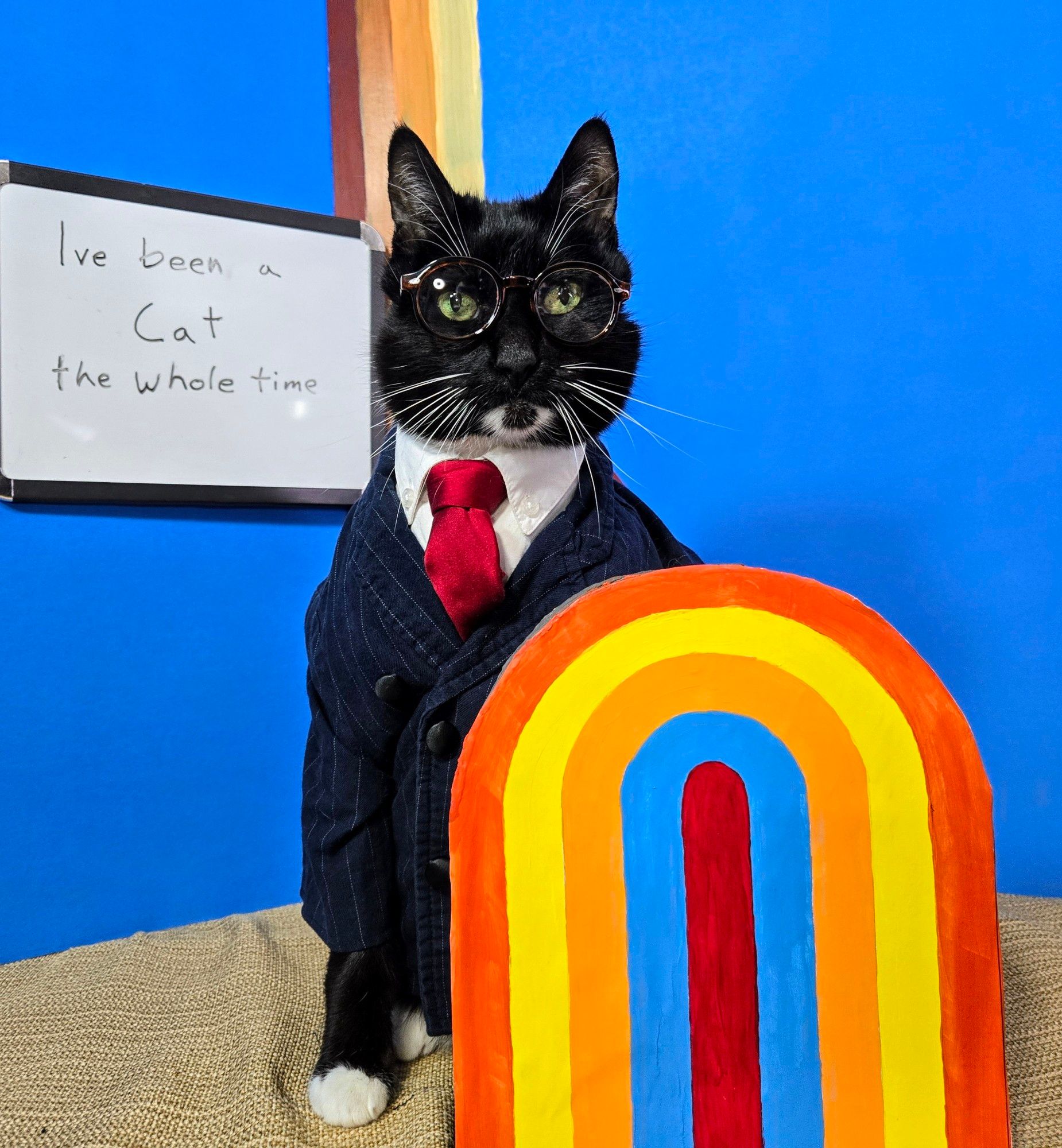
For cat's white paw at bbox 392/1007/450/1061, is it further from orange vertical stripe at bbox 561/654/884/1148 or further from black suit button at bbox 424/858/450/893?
orange vertical stripe at bbox 561/654/884/1148

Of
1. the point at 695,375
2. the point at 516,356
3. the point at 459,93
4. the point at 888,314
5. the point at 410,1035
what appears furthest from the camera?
the point at 459,93

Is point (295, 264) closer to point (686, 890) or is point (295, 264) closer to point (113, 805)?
point (113, 805)

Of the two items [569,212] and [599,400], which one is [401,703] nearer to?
[599,400]

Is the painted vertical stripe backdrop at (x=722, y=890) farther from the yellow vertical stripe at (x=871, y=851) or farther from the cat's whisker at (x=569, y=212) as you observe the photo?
the cat's whisker at (x=569, y=212)

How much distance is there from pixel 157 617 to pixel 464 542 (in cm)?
71

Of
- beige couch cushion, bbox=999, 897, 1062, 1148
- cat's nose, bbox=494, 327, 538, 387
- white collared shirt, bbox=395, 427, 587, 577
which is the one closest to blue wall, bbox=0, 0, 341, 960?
white collared shirt, bbox=395, 427, 587, 577

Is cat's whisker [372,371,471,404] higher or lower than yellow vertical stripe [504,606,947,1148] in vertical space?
higher

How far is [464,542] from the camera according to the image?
690 mm

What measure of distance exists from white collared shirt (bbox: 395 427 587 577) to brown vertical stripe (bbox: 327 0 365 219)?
766 mm

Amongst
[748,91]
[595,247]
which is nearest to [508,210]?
[595,247]

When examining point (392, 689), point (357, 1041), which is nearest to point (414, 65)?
point (392, 689)

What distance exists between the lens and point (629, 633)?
563 millimetres

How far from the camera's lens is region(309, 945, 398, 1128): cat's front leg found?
2.27ft

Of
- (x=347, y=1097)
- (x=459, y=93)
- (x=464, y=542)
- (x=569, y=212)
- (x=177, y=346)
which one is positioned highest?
(x=459, y=93)
